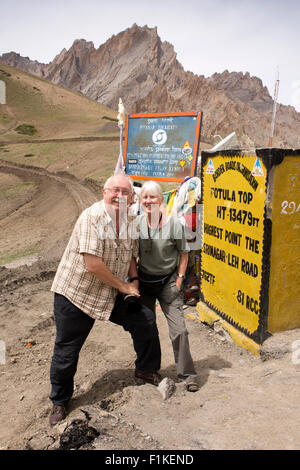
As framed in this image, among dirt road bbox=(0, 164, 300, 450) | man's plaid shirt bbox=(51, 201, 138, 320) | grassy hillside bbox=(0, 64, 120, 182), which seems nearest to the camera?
dirt road bbox=(0, 164, 300, 450)

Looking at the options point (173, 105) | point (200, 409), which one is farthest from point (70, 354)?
point (173, 105)

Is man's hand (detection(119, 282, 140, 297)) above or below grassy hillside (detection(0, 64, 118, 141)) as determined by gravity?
below

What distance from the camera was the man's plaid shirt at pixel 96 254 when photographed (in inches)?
126

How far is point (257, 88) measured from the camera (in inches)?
5581

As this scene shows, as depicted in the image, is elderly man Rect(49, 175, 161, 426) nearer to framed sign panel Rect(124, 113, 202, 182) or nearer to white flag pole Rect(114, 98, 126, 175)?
framed sign panel Rect(124, 113, 202, 182)

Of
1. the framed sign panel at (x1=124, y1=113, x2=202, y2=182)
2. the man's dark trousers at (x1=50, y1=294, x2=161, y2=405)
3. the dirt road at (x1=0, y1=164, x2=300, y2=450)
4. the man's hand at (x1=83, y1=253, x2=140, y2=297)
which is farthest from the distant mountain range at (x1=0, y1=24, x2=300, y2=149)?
the man's hand at (x1=83, y1=253, x2=140, y2=297)

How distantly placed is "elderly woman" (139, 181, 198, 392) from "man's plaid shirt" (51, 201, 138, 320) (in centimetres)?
21

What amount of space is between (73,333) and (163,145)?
402 centimetres

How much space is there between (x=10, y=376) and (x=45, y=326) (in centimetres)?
125

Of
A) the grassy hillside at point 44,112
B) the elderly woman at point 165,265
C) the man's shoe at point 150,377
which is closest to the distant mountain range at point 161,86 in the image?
the grassy hillside at point 44,112

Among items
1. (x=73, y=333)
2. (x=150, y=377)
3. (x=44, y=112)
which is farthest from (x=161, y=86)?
(x=73, y=333)

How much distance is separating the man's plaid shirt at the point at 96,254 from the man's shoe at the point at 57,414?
88 centimetres

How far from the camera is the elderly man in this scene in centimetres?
325

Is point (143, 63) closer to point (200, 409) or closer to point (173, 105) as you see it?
point (173, 105)
